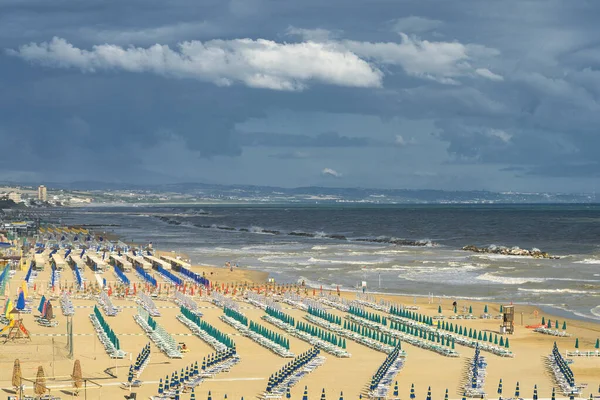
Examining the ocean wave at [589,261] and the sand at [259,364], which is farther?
the ocean wave at [589,261]

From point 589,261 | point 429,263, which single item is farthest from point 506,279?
point 589,261

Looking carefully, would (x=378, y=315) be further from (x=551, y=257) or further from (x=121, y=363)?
(x=551, y=257)

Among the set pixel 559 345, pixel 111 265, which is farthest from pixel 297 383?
pixel 111 265

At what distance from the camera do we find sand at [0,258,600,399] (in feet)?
107

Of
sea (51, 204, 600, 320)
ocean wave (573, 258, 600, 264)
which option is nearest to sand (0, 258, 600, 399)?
sea (51, 204, 600, 320)

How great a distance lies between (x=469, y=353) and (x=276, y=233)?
5149 inches

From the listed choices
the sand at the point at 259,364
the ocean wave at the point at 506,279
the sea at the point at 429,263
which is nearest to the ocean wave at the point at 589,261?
the sea at the point at 429,263

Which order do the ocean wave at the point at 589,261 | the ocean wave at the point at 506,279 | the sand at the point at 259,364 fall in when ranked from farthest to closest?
the ocean wave at the point at 589,261 < the ocean wave at the point at 506,279 < the sand at the point at 259,364

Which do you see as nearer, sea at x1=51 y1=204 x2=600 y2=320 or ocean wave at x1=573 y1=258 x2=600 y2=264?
sea at x1=51 y1=204 x2=600 y2=320

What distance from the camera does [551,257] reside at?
10656 centimetres

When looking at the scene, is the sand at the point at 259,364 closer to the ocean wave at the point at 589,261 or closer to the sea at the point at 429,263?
the sea at the point at 429,263

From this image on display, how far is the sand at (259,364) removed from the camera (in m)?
32.7

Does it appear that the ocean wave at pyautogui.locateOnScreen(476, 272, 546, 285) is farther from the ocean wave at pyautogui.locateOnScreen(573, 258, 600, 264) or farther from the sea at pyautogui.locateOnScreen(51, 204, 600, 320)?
the ocean wave at pyautogui.locateOnScreen(573, 258, 600, 264)

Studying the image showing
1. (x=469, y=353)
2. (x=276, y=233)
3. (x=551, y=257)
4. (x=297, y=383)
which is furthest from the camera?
(x=276, y=233)
